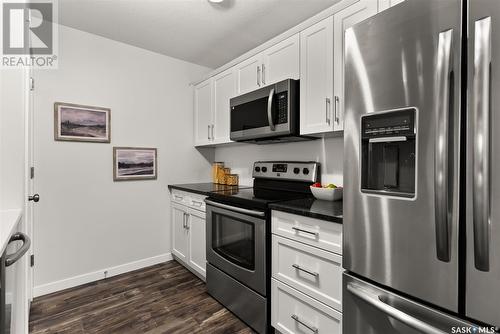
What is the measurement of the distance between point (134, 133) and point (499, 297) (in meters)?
2.96

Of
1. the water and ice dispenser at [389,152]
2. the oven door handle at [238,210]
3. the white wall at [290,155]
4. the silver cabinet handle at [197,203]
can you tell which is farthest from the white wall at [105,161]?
the water and ice dispenser at [389,152]

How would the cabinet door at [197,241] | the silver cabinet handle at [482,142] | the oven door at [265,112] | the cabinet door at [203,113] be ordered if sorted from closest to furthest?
the silver cabinet handle at [482,142], the oven door at [265,112], the cabinet door at [197,241], the cabinet door at [203,113]

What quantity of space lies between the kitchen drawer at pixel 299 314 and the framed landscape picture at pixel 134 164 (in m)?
1.92

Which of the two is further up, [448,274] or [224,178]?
[224,178]

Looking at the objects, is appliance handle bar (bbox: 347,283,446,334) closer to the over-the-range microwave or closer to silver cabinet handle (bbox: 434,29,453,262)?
silver cabinet handle (bbox: 434,29,453,262)

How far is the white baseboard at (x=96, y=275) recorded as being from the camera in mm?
2285

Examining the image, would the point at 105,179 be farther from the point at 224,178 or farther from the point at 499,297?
the point at 499,297

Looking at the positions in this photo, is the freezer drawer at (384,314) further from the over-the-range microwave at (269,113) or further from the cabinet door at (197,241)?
the cabinet door at (197,241)

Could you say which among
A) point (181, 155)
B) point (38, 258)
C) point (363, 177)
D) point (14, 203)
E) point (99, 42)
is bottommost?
point (38, 258)

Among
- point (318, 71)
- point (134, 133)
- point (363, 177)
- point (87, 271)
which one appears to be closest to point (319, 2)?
point (318, 71)

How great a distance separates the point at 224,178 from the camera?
3.07 metres

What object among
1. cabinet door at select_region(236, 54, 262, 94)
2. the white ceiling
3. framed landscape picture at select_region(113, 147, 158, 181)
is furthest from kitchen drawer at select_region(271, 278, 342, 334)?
the white ceiling

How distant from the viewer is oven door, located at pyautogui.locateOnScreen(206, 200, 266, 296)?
67.5 inches

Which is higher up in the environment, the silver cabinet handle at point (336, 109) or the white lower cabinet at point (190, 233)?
the silver cabinet handle at point (336, 109)
